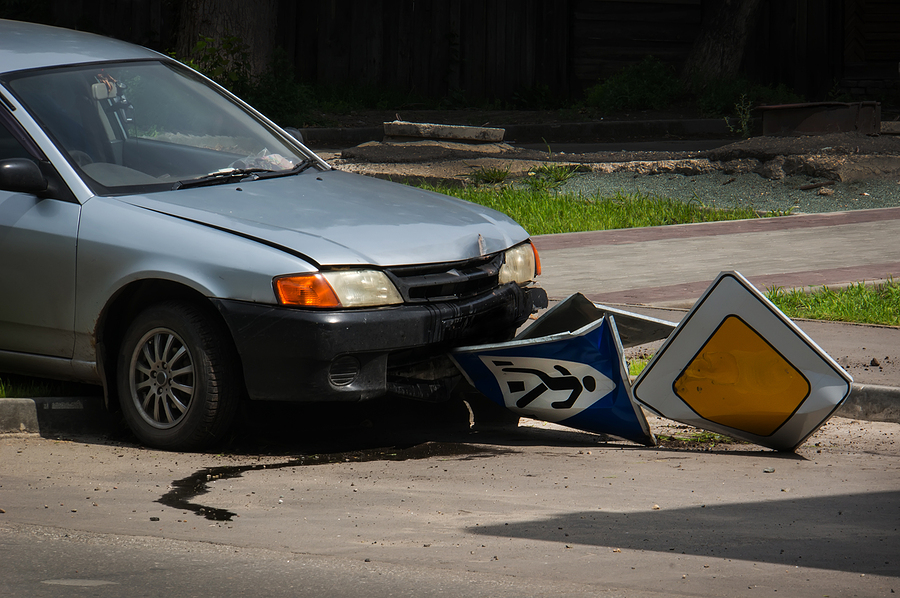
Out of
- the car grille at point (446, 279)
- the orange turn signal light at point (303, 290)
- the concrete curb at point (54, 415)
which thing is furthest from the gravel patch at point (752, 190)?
the orange turn signal light at point (303, 290)

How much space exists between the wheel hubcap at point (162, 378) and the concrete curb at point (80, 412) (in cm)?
56

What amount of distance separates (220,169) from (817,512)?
120 inches

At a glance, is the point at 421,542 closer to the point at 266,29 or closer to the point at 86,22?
the point at 266,29

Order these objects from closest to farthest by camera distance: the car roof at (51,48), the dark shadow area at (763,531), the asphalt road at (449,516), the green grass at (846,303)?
the asphalt road at (449,516)
the dark shadow area at (763,531)
the car roof at (51,48)
the green grass at (846,303)

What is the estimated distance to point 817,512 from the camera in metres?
4.09

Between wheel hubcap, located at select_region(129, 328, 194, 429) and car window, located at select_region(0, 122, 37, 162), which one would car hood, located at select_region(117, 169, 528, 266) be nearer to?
wheel hubcap, located at select_region(129, 328, 194, 429)

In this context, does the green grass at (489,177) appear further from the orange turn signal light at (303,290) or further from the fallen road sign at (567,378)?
the orange turn signal light at (303,290)

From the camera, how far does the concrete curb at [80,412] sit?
17.6 feet

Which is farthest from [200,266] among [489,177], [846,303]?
[489,177]

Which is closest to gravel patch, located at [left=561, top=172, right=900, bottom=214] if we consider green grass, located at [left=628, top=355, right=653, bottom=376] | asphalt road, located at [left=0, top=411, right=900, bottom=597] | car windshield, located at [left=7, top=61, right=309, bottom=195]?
green grass, located at [left=628, top=355, right=653, bottom=376]

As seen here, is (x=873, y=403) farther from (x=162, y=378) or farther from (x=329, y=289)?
(x=162, y=378)

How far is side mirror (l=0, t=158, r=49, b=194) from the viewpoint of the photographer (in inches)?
200

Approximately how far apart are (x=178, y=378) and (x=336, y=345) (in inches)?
29.5

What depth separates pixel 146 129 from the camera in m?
5.70
